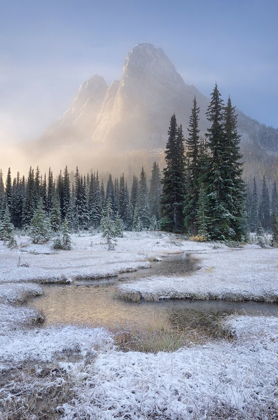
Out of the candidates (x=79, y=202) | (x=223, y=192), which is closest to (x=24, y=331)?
(x=223, y=192)

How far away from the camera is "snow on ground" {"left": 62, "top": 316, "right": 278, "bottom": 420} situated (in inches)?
161

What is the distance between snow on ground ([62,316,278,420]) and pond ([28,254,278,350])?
1316 mm

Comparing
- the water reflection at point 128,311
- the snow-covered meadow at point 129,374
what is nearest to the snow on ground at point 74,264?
the water reflection at point 128,311

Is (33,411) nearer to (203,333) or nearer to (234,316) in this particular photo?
(203,333)

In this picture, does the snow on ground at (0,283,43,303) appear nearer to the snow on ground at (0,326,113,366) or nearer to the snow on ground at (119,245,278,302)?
the snow on ground at (0,326,113,366)

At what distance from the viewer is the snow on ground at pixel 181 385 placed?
13.4 feet

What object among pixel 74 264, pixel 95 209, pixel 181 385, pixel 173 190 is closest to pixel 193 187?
pixel 173 190

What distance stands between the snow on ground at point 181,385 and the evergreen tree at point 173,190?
3591cm

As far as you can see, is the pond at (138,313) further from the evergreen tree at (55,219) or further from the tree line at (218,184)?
the evergreen tree at (55,219)

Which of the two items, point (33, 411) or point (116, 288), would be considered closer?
point (33, 411)

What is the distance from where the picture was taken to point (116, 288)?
1412 centimetres

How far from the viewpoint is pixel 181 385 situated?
182 inches

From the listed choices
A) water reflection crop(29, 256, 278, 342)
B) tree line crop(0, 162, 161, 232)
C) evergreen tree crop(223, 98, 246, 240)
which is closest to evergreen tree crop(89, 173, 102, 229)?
tree line crop(0, 162, 161, 232)

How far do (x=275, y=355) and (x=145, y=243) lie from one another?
1085 inches
